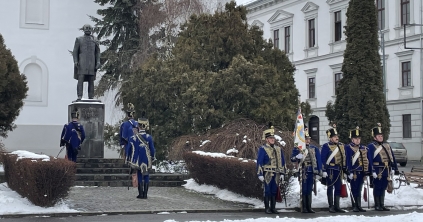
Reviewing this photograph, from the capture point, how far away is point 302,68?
5400cm

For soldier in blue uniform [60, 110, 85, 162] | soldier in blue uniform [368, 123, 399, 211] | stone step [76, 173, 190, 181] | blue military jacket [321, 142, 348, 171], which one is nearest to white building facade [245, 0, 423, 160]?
stone step [76, 173, 190, 181]

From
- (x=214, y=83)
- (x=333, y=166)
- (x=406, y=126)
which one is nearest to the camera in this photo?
(x=333, y=166)

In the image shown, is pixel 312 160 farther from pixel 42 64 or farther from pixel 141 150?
pixel 42 64

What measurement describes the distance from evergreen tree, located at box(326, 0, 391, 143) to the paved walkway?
36.2 feet

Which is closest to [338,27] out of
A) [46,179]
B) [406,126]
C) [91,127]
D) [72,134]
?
[406,126]

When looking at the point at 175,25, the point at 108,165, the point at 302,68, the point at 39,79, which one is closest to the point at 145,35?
the point at 175,25

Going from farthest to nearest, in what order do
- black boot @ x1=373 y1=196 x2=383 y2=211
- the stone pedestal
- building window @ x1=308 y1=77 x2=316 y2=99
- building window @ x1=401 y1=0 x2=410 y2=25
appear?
building window @ x1=308 y1=77 x2=316 y2=99
building window @ x1=401 y1=0 x2=410 y2=25
the stone pedestal
black boot @ x1=373 y1=196 x2=383 y2=211

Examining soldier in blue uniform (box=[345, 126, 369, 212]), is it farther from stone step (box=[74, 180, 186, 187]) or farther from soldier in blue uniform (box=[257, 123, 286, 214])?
stone step (box=[74, 180, 186, 187])

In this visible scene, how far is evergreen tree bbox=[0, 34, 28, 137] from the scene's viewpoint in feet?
77.5

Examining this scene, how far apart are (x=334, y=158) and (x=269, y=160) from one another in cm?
178

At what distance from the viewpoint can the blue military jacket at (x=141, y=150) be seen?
16.0 metres

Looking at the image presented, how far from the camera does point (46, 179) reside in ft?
43.5

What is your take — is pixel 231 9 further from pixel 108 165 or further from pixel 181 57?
pixel 108 165

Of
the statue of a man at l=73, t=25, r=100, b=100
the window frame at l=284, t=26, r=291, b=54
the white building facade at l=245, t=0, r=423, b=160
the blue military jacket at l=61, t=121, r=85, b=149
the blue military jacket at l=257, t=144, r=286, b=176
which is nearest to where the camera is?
the blue military jacket at l=257, t=144, r=286, b=176
